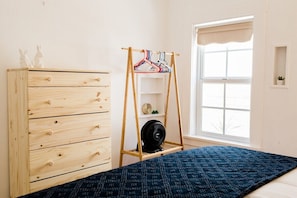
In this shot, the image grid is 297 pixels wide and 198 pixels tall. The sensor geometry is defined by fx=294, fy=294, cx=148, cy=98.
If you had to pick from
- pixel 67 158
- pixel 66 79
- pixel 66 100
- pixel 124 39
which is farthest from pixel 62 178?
pixel 124 39

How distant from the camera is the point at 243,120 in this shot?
11.1ft

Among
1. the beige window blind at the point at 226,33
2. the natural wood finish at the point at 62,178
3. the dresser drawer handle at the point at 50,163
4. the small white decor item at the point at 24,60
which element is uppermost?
the beige window blind at the point at 226,33

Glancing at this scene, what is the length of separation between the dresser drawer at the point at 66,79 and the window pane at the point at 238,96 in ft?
5.09

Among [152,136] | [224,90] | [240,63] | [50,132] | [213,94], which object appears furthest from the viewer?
[213,94]

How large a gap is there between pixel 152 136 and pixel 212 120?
898mm

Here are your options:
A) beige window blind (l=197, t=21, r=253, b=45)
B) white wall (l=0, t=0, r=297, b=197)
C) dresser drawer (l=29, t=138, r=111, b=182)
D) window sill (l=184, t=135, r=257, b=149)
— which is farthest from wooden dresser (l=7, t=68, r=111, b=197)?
beige window blind (l=197, t=21, r=253, b=45)

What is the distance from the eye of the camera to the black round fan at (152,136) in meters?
3.20

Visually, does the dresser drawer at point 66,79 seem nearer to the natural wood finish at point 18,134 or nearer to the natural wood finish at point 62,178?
the natural wood finish at point 18,134

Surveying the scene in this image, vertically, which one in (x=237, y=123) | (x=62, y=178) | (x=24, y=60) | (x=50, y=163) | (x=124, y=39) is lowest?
(x=62, y=178)

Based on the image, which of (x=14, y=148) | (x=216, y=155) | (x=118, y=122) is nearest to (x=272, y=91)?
(x=216, y=155)

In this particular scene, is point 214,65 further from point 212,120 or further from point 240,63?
point 212,120

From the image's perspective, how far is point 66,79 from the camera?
93.0 inches

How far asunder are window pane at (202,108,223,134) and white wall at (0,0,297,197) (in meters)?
0.22

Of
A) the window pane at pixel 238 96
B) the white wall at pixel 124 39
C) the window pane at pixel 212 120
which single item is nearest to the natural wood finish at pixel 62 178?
the white wall at pixel 124 39
